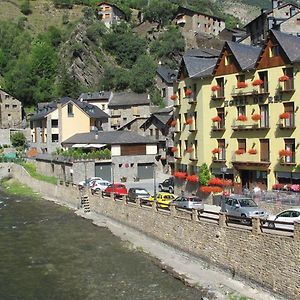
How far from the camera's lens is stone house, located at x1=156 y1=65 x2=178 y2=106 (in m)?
99.5

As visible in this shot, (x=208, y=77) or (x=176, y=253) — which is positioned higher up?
(x=208, y=77)

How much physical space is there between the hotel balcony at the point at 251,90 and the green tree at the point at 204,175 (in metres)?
7.17

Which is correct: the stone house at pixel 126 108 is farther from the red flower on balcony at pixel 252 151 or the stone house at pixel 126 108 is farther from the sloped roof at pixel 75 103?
the red flower on balcony at pixel 252 151

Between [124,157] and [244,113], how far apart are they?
27246mm

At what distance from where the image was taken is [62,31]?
158000 mm

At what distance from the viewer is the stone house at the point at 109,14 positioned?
161 meters

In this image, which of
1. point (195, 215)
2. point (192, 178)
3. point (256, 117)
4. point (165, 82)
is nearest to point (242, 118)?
point (256, 117)

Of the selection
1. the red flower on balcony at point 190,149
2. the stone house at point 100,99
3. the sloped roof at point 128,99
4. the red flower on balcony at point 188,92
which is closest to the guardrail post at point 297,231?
the red flower on balcony at point 190,149

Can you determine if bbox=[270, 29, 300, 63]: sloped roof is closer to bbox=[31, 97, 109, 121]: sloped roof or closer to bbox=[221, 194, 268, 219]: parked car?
bbox=[221, 194, 268, 219]: parked car

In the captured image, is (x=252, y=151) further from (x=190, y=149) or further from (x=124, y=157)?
(x=124, y=157)

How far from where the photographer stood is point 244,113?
146 feet

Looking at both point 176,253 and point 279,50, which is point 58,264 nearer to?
point 176,253

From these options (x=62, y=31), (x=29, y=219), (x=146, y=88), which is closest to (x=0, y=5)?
(x=62, y=31)

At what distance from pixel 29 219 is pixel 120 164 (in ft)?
70.6
